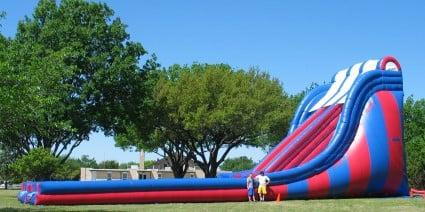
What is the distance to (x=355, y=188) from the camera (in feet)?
83.8

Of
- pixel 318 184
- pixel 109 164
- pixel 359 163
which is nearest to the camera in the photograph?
pixel 318 184

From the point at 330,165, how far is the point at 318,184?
94 cm

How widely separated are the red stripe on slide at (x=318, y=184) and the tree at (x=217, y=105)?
1669cm

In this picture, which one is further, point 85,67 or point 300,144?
point 85,67

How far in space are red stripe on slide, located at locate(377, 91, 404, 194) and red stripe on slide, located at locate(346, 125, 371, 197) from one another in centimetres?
118

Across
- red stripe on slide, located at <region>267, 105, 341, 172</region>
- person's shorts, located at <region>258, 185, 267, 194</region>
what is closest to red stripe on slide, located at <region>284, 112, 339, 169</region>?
red stripe on slide, located at <region>267, 105, 341, 172</region>

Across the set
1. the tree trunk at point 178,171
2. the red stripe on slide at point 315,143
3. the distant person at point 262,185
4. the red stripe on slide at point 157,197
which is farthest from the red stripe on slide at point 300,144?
the tree trunk at point 178,171

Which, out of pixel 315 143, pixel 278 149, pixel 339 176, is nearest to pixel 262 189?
pixel 339 176

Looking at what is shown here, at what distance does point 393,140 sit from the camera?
2598 cm

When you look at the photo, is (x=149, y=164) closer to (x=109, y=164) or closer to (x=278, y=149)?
(x=109, y=164)

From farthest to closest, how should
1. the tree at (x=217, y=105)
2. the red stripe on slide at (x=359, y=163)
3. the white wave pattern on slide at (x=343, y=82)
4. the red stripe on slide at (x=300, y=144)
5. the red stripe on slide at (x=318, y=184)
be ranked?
the tree at (x=217, y=105) → the white wave pattern on slide at (x=343, y=82) → the red stripe on slide at (x=300, y=144) → the red stripe on slide at (x=359, y=163) → the red stripe on slide at (x=318, y=184)

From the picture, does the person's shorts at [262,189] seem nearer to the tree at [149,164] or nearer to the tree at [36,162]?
the tree at [36,162]

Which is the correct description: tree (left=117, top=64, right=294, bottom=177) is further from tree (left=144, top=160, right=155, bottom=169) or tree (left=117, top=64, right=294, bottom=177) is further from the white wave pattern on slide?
tree (left=144, top=160, right=155, bottom=169)

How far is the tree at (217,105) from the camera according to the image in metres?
41.7
